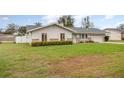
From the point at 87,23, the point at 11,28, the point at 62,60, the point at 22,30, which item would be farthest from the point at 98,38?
the point at 11,28

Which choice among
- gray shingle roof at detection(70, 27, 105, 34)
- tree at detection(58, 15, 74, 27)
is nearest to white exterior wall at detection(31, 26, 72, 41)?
gray shingle roof at detection(70, 27, 105, 34)

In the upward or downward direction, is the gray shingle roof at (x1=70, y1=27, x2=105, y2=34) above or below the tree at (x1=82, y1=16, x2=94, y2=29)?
below

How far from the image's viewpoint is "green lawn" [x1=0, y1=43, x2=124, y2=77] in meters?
5.42

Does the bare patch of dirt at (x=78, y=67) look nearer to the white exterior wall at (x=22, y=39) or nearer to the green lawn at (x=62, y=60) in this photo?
the green lawn at (x=62, y=60)

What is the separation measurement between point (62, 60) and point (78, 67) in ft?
1.27

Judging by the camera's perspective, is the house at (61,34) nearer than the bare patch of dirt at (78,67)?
No

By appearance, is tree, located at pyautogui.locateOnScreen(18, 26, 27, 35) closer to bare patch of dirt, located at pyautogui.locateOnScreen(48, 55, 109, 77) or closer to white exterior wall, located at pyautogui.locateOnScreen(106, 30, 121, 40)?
bare patch of dirt, located at pyautogui.locateOnScreen(48, 55, 109, 77)

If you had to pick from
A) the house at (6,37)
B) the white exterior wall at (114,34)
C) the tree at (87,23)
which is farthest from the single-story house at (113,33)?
the house at (6,37)

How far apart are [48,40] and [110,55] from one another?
1492 millimetres

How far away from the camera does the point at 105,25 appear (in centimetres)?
615

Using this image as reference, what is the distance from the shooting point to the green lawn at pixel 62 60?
17.8ft
